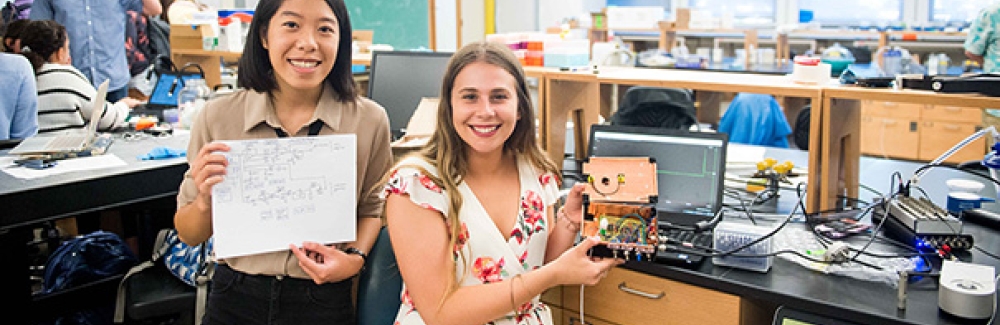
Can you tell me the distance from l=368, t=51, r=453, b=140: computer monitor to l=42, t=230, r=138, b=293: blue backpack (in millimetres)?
1172

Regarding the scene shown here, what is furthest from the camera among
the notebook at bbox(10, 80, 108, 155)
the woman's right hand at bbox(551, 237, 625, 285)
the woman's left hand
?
the notebook at bbox(10, 80, 108, 155)

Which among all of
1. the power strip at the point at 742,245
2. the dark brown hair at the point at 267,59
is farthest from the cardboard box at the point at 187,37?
the power strip at the point at 742,245

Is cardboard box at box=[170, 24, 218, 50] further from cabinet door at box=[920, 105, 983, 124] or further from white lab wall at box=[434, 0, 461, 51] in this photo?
cabinet door at box=[920, 105, 983, 124]

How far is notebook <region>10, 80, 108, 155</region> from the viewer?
8.13 ft

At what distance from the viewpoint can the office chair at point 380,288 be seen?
1.55 m

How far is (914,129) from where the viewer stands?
237 inches

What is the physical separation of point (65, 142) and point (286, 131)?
1.48 m

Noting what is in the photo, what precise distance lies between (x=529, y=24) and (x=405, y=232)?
7005 mm

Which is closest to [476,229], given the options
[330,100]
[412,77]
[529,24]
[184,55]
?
[330,100]

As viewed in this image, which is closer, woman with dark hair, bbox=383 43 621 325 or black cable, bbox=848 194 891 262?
woman with dark hair, bbox=383 43 621 325

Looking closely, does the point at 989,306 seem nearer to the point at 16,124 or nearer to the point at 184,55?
the point at 16,124

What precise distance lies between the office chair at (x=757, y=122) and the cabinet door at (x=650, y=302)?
3.03 metres

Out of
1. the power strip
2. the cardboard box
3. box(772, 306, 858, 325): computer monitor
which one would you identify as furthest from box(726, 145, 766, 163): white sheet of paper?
the cardboard box

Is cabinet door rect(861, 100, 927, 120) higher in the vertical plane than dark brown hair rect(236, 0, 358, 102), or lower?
lower
